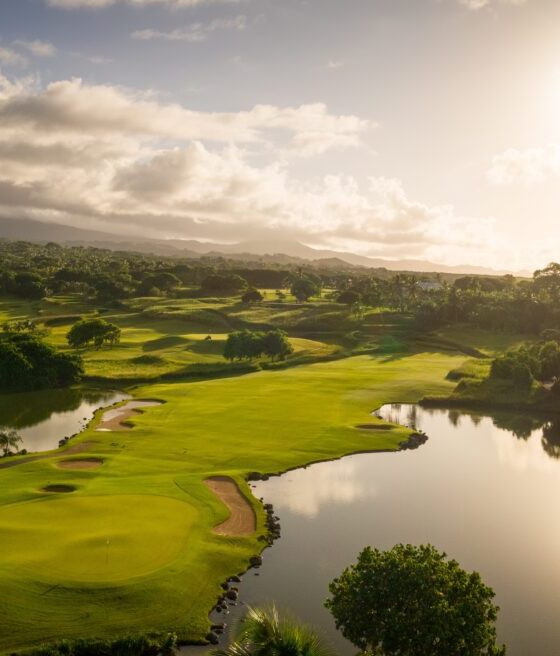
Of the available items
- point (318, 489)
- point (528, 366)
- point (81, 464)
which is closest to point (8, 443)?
point (81, 464)

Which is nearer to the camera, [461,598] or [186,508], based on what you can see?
[461,598]

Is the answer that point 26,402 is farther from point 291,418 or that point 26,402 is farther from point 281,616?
point 281,616

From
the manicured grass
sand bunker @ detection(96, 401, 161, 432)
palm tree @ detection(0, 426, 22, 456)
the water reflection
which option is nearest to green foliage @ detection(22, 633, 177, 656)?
the water reflection

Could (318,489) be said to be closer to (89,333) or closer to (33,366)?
(33,366)

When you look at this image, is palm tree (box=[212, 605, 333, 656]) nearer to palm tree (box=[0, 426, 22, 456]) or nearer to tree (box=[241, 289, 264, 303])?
palm tree (box=[0, 426, 22, 456])

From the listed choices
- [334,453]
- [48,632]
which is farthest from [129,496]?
[334,453]

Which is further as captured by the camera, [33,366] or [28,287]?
[28,287]
